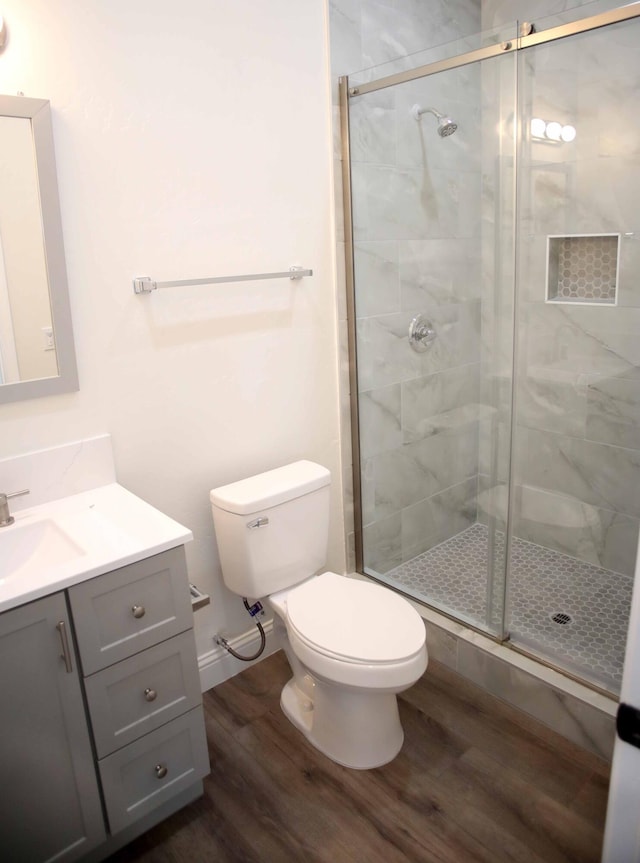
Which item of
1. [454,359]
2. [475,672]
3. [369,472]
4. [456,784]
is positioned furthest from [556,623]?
[454,359]

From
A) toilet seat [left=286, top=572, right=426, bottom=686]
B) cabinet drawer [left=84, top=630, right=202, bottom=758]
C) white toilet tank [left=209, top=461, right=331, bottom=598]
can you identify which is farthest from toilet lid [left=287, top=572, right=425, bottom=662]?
cabinet drawer [left=84, top=630, right=202, bottom=758]

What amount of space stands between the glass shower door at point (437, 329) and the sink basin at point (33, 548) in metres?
1.29

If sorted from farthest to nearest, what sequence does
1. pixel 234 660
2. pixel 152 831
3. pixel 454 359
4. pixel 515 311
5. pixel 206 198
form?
pixel 454 359
pixel 234 660
pixel 515 311
pixel 206 198
pixel 152 831

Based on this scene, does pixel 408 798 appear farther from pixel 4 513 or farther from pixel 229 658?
pixel 4 513

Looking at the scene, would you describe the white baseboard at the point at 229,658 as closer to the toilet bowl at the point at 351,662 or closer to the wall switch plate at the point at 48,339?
the toilet bowl at the point at 351,662

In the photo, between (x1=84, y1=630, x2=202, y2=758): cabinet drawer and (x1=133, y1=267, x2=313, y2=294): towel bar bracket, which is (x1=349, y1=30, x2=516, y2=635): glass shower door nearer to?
(x1=133, y1=267, x2=313, y2=294): towel bar bracket

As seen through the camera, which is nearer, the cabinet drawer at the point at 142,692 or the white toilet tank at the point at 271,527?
the cabinet drawer at the point at 142,692

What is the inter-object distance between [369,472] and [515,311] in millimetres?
878

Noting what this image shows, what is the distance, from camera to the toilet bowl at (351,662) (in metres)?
1.79

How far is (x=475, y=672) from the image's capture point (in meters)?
2.29

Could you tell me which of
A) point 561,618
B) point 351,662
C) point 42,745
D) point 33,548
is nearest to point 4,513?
point 33,548

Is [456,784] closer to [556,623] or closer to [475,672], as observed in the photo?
[475,672]

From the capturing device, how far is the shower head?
7.66 feet

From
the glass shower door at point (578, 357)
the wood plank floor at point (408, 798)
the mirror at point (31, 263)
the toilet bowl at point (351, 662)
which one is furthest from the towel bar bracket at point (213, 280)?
the wood plank floor at point (408, 798)
